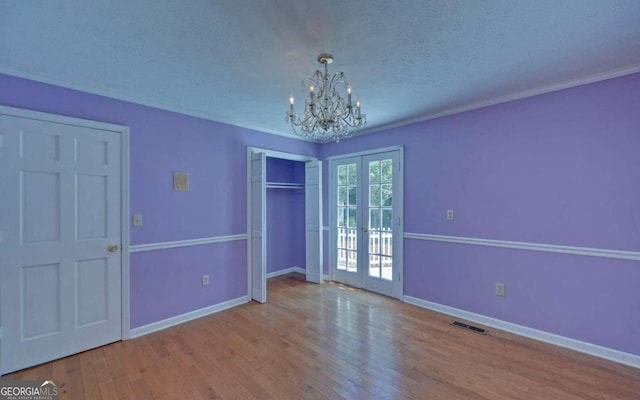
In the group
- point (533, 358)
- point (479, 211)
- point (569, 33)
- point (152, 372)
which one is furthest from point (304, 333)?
point (569, 33)

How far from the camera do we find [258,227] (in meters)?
3.80

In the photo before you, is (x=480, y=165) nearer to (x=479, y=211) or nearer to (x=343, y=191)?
(x=479, y=211)

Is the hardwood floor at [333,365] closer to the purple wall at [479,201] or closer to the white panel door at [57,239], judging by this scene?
the white panel door at [57,239]

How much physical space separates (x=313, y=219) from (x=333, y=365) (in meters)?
2.62

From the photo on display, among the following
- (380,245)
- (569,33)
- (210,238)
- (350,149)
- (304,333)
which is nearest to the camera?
(569,33)

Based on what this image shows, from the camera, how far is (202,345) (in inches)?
106

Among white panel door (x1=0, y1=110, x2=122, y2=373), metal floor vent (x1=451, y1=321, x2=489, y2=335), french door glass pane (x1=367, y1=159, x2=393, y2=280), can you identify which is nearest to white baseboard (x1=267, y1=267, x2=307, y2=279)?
french door glass pane (x1=367, y1=159, x2=393, y2=280)

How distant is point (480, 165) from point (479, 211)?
0.52 m

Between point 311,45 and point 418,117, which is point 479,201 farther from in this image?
point 311,45

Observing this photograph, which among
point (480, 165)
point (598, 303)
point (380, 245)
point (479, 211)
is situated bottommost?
point (598, 303)

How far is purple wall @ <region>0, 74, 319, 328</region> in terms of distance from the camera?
8.74ft

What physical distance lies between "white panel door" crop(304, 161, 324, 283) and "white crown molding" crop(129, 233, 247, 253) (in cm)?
126

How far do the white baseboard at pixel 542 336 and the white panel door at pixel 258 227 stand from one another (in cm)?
210

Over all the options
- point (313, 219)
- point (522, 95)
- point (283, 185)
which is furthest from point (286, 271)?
point (522, 95)
